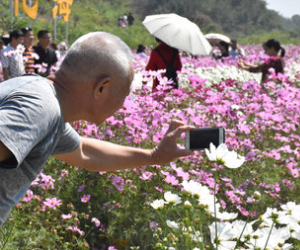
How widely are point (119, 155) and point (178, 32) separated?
4.26m

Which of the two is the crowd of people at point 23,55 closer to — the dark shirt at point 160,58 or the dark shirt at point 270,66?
the dark shirt at point 160,58

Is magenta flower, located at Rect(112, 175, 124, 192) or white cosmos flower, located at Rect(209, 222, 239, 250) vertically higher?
white cosmos flower, located at Rect(209, 222, 239, 250)

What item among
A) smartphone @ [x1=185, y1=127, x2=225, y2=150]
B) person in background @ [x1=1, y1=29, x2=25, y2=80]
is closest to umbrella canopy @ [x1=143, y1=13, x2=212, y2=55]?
person in background @ [x1=1, y1=29, x2=25, y2=80]

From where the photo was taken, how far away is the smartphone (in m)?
1.64

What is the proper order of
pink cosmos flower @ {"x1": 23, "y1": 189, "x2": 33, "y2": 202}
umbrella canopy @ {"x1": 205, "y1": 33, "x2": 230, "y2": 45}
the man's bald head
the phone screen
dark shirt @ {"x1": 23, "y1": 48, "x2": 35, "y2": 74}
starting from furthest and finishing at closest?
umbrella canopy @ {"x1": 205, "y1": 33, "x2": 230, "y2": 45}, dark shirt @ {"x1": 23, "y1": 48, "x2": 35, "y2": 74}, pink cosmos flower @ {"x1": 23, "y1": 189, "x2": 33, "y2": 202}, the phone screen, the man's bald head

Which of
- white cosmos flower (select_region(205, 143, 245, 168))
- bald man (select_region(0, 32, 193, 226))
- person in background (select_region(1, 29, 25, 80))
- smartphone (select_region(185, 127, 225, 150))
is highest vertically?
bald man (select_region(0, 32, 193, 226))

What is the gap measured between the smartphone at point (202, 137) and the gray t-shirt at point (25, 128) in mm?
508

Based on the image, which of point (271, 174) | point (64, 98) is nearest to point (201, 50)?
point (271, 174)

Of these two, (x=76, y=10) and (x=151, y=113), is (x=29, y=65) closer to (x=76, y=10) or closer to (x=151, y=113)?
(x=151, y=113)

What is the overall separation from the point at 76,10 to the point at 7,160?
122 ft

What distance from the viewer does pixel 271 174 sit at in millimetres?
3611

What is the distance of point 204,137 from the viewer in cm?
166

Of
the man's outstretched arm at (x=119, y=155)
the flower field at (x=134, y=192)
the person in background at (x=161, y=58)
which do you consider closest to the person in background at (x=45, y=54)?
the person in background at (x=161, y=58)

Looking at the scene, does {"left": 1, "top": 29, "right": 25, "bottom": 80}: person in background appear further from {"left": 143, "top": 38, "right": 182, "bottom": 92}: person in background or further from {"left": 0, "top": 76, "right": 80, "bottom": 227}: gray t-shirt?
{"left": 0, "top": 76, "right": 80, "bottom": 227}: gray t-shirt
